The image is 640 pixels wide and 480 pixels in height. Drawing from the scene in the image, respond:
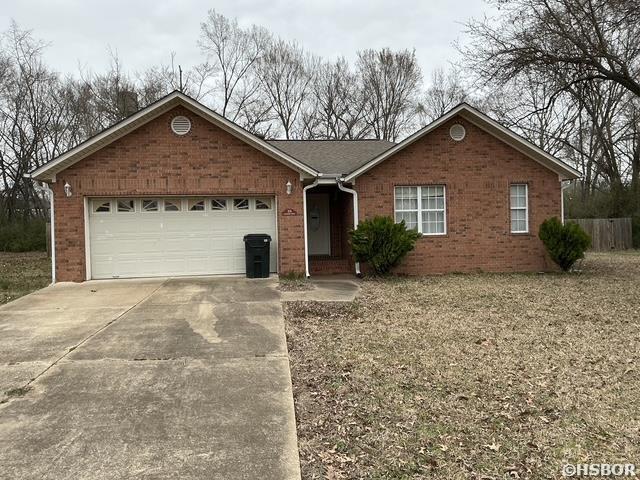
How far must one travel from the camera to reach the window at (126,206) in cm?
1247

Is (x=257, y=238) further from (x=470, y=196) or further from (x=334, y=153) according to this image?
(x=470, y=196)

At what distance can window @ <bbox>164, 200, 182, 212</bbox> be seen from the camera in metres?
12.6

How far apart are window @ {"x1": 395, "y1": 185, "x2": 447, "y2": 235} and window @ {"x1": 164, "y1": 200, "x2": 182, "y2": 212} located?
228 inches

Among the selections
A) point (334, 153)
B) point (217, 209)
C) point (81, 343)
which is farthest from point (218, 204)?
point (81, 343)

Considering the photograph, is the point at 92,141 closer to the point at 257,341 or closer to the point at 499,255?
the point at 257,341

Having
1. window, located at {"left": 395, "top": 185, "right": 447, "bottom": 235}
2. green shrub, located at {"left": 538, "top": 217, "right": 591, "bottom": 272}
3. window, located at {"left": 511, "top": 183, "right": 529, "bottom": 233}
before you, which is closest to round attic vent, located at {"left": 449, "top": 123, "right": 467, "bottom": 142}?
window, located at {"left": 395, "top": 185, "right": 447, "bottom": 235}

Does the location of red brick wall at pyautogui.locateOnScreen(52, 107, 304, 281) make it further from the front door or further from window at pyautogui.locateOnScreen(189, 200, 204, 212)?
the front door

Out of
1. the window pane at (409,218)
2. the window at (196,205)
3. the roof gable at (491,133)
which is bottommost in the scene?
the window pane at (409,218)

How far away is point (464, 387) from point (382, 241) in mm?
7705

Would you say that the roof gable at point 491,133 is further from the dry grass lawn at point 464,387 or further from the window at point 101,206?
the window at point 101,206

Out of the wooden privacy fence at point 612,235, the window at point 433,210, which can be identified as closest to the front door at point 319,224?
the window at point 433,210

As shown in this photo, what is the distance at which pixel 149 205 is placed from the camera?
1256 cm

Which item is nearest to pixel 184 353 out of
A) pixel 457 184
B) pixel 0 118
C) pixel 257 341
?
pixel 257 341

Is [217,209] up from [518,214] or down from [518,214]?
up
